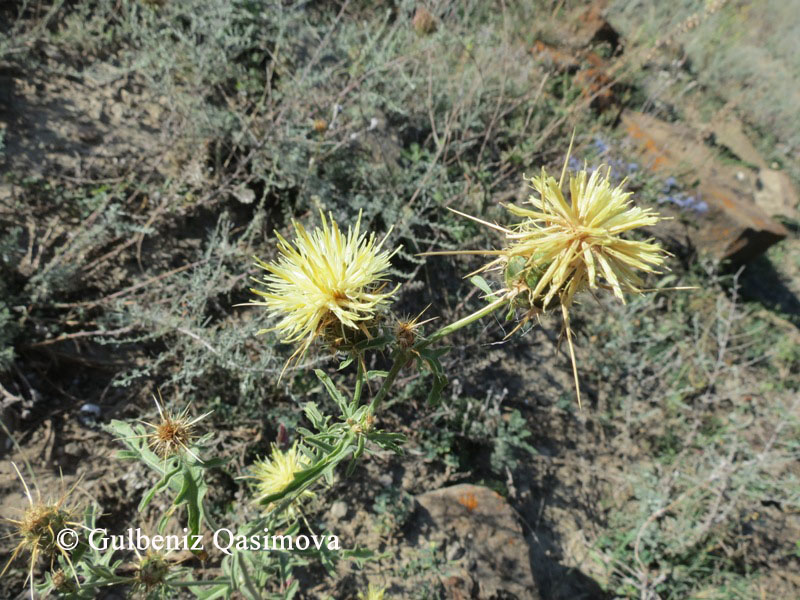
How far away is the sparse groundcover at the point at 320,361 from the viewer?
1.92 metres

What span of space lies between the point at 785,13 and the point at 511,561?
573 inches

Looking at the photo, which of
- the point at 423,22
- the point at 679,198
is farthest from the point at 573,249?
the point at 679,198

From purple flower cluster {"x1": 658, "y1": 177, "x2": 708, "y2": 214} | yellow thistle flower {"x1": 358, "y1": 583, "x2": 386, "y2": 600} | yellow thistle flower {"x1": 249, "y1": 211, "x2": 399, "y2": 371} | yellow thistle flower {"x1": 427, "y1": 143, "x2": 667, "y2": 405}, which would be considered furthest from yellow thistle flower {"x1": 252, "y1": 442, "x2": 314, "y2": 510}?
purple flower cluster {"x1": 658, "y1": 177, "x2": 708, "y2": 214}

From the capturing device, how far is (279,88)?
13.1 feet

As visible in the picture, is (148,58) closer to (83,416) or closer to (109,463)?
(83,416)

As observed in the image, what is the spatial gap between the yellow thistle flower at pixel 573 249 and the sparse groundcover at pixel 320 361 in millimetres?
17

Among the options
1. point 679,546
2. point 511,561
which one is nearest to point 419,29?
point 511,561

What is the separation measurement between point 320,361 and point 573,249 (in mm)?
1598

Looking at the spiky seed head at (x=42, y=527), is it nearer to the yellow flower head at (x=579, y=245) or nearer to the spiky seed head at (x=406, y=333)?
the spiky seed head at (x=406, y=333)

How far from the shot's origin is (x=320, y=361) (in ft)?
8.38

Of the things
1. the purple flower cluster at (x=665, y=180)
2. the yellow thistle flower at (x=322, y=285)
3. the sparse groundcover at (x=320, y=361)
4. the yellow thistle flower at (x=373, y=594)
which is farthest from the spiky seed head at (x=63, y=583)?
the purple flower cluster at (x=665, y=180)

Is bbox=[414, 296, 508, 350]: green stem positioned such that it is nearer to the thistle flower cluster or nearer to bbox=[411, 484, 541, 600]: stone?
the thistle flower cluster

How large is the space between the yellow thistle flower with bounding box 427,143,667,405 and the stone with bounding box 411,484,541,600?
183 cm

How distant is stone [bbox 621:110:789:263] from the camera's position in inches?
201
